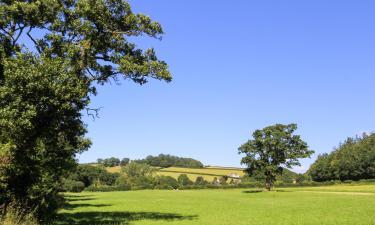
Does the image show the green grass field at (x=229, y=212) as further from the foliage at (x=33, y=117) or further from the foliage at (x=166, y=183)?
the foliage at (x=166, y=183)

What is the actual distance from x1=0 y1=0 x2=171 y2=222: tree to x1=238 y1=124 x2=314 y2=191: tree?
2852 inches

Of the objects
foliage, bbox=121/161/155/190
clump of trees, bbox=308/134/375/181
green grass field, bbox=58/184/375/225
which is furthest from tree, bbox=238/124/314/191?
foliage, bbox=121/161/155/190

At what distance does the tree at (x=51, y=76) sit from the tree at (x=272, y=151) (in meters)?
72.4

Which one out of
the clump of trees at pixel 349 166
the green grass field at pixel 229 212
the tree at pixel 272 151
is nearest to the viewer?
the green grass field at pixel 229 212

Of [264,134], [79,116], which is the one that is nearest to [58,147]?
[79,116]

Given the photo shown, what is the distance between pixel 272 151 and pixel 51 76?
271ft

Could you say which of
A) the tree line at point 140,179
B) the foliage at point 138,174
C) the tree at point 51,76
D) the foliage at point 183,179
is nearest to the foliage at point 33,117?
the tree at point 51,76

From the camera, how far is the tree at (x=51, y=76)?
74.2ft

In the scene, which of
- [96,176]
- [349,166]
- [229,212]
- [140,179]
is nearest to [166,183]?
[140,179]

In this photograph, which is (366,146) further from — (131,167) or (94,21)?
(94,21)

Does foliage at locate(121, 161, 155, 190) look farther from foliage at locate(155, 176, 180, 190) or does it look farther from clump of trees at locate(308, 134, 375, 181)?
clump of trees at locate(308, 134, 375, 181)

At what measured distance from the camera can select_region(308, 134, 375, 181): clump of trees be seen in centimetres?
15288

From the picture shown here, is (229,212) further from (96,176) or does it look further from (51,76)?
(96,176)

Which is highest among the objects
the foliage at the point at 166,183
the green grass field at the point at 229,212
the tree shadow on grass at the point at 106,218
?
the foliage at the point at 166,183
